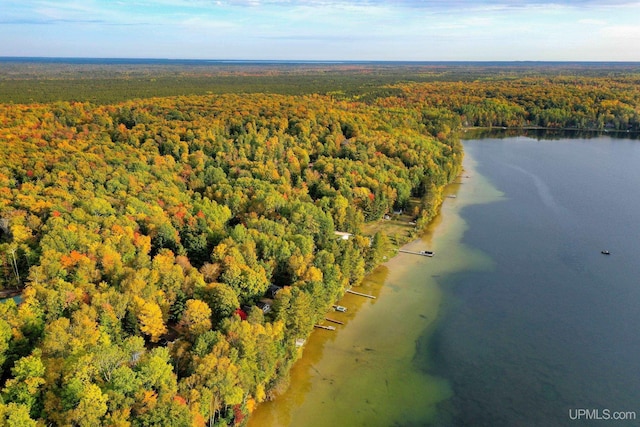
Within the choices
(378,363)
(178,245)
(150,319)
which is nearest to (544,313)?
(378,363)

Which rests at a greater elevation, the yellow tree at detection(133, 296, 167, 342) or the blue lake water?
the yellow tree at detection(133, 296, 167, 342)

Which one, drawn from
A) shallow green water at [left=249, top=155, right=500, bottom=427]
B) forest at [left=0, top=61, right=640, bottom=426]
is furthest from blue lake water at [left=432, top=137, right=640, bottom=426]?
forest at [left=0, top=61, right=640, bottom=426]

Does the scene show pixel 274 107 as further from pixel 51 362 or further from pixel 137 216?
pixel 51 362

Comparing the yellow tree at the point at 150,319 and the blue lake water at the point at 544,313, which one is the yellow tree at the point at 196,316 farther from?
the blue lake water at the point at 544,313

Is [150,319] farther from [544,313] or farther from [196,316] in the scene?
[544,313]

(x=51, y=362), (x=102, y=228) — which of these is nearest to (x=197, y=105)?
(x=102, y=228)

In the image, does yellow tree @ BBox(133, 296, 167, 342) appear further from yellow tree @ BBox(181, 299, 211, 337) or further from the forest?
yellow tree @ BBox(181, 299, 211, 337)
